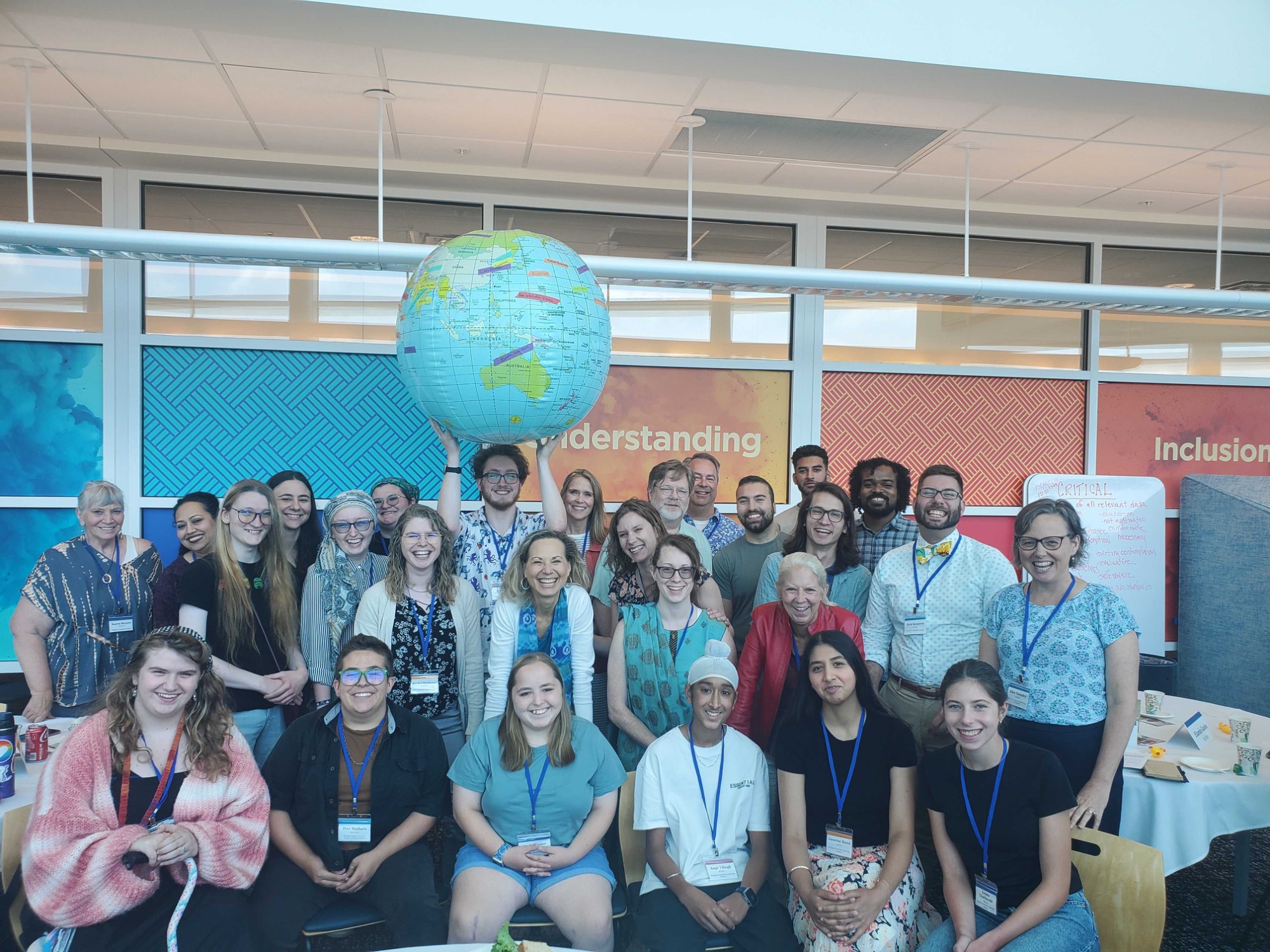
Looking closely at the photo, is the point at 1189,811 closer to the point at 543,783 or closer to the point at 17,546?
the point at 543,783

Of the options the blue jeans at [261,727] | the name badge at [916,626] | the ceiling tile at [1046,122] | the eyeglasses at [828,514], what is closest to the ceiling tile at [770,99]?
the ceiling tile at [1046,122]

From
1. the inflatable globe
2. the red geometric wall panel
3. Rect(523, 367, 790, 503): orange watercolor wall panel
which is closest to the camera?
the inflatable globe

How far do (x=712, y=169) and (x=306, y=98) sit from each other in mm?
2078

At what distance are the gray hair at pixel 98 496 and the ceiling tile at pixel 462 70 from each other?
2040mm

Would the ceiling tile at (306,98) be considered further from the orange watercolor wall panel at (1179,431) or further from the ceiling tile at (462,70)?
the orange watercolor wall panel at (1179,431)

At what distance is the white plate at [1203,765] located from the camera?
2938 mm

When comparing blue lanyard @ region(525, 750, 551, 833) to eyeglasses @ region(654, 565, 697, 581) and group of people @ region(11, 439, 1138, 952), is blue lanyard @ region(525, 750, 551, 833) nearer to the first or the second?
group of people @ region(11, 439, 1138, 952)

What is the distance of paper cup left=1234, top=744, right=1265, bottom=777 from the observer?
289 cm

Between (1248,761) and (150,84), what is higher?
(150,84)

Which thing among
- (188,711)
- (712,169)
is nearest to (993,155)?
(712,169)

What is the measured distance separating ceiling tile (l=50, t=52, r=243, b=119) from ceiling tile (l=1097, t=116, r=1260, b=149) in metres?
4.03

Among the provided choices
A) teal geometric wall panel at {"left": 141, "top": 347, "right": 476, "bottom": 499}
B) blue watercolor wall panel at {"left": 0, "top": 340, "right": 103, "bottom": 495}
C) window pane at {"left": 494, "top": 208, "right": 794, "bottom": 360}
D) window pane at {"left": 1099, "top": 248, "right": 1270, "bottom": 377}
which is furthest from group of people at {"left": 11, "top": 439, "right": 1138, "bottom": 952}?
window pane at {"left": 1099, "top": 248, "right": 1270, "bottom": 377}

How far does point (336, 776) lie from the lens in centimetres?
258

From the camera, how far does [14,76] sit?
357 cm
